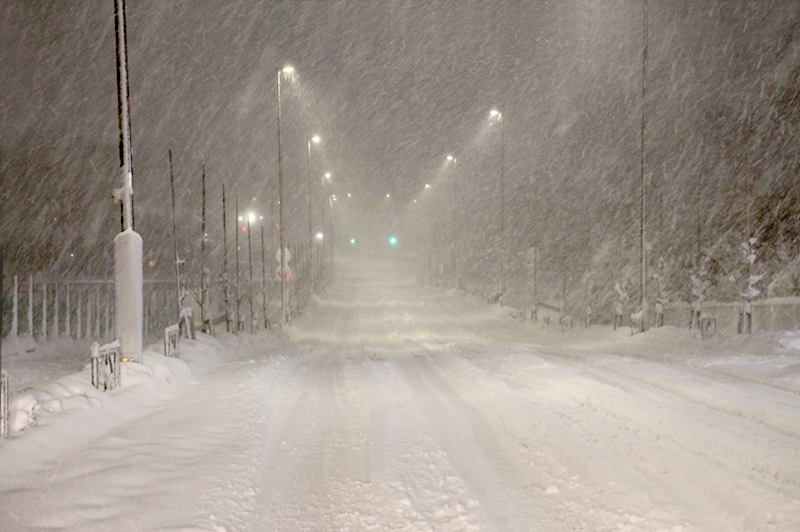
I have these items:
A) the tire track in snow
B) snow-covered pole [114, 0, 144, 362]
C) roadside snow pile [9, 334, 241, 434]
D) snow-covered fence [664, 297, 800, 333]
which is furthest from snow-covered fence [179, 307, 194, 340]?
snow-covered fence [664, 297, 800, 333]

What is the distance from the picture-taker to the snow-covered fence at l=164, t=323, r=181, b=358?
1324 cm

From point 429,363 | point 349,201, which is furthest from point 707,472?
point 349,201

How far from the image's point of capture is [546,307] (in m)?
37.8

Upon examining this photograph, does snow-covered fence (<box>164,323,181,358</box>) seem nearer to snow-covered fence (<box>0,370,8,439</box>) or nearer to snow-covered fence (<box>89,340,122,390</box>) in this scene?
snow-covered fence (<box>89,340,122,390</box>)

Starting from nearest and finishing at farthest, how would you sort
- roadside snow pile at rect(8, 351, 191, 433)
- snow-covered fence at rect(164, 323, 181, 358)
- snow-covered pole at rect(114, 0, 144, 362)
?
roadside snow pile at rect(8, 351, 191, 433) → snow-covered pole at rect(114, 0, 144, 362) → snow-covered fence at rect(164, 323, 181, 358)

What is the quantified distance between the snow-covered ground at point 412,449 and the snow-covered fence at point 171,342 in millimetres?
437

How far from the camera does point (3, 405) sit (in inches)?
267

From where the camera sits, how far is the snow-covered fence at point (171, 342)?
13.2 meters

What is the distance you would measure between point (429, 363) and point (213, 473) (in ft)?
30.8

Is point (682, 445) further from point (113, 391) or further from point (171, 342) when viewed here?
point (171, 342)

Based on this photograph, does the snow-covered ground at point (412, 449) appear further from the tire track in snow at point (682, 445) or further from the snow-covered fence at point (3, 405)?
the snow-covered fence at point (3, 405)

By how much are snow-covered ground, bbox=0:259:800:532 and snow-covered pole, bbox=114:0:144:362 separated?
1.86 ft

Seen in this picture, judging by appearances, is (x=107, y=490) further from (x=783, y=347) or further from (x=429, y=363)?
(x=783, y=347)

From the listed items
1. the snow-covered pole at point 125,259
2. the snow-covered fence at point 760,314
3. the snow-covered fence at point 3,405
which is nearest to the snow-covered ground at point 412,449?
the snow-covered fence at point 3,405
